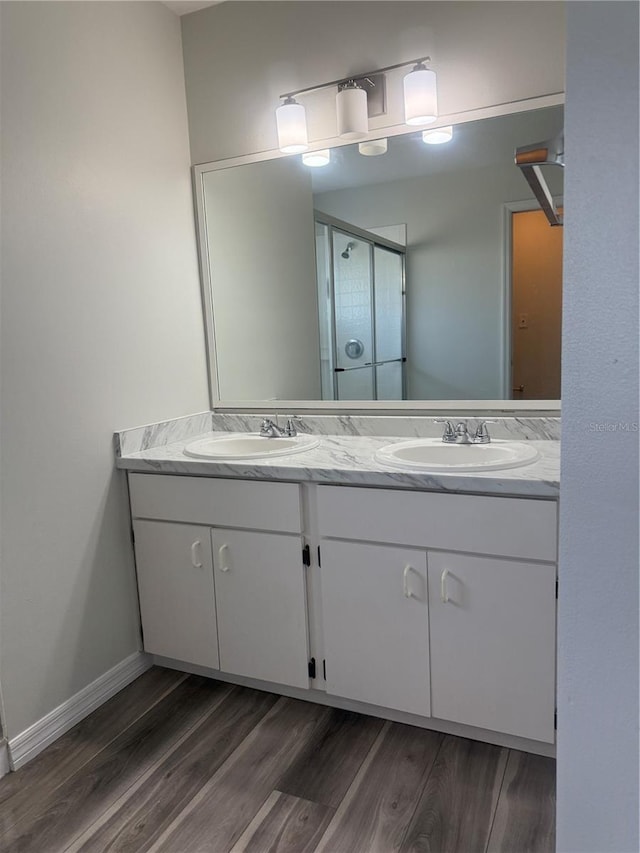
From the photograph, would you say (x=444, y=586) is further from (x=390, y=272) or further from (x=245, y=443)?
(x=390, y=272)

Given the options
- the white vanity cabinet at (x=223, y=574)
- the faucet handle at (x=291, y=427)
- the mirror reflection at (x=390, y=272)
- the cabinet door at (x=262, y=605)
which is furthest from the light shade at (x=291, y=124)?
the cabinet door at (x=262, y=605)

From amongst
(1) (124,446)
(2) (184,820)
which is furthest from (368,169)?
(2) (184,820)

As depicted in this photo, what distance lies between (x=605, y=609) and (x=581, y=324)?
371mm

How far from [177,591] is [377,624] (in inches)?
29.4

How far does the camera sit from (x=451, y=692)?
5.74 feet

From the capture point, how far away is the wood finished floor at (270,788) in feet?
4.85

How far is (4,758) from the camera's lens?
1743 millimetres

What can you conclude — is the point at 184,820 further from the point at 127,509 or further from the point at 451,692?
the point at 127,509

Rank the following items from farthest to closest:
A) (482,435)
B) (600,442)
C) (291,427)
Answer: (291,427)
(482,435)
(600,442)

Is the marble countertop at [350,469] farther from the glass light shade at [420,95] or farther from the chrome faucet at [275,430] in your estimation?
the glass light shade at [420,95]

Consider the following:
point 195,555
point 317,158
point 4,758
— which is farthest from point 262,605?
point 317,158

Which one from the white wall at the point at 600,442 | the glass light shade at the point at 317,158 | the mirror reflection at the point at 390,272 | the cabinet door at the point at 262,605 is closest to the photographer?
the white wall at the point at 600,442

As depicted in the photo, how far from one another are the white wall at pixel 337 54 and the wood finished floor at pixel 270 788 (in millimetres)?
2021

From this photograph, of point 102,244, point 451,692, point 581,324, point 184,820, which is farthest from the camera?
point 102,244
